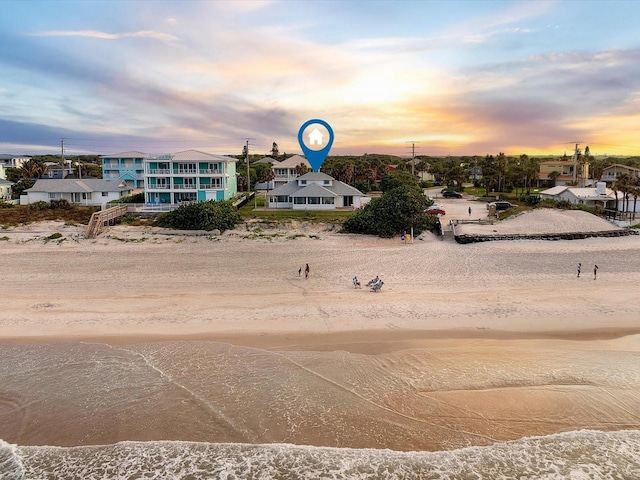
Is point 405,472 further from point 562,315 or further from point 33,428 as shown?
point 562,315

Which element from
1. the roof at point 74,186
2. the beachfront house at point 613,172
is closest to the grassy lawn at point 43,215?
the roof at point 74,186

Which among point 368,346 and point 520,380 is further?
point 368,346

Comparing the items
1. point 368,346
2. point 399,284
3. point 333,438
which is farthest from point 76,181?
point 333,438

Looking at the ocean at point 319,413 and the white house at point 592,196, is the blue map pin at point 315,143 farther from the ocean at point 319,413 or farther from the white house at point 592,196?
the white house at point 592,196

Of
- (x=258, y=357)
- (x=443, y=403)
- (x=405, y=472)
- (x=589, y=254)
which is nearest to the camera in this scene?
(x=405, y=472)

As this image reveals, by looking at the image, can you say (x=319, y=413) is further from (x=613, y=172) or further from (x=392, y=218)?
(x=613, y=172)

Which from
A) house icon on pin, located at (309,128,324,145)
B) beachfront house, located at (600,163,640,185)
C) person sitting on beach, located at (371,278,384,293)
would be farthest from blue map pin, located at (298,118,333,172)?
beachfront house, located at (600,163,640,185)
